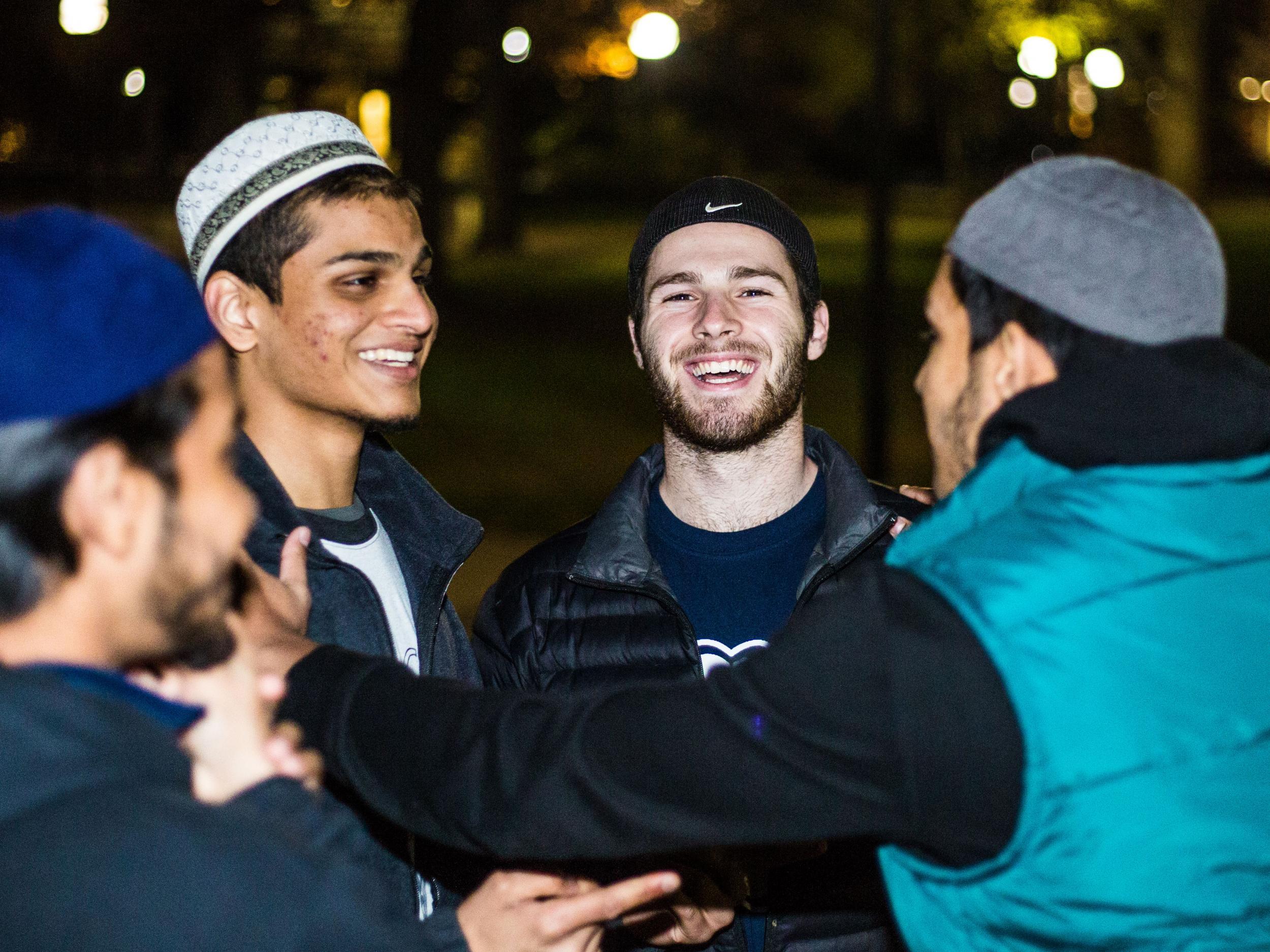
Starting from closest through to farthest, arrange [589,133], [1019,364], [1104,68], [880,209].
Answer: [1019,364] → [880,209] → [1104,68] → [589,133]

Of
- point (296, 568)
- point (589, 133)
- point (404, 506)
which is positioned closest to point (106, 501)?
point (296, 568)

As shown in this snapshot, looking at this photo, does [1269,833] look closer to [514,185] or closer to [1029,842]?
[1029,842]

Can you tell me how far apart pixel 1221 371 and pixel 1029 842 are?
2.55 feet

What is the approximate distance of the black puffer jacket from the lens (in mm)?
3256

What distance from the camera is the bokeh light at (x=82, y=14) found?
20188mm

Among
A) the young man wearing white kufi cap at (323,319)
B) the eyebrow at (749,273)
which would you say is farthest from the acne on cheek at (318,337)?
the eyebrow at (749,273)

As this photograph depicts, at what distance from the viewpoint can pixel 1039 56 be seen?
2561 centimetres

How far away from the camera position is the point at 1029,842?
200cm

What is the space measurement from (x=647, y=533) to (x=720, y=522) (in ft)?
0.68

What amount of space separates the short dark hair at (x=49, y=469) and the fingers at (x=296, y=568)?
1052 mm

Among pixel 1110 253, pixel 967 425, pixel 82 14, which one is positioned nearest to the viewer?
pixel 1110 253

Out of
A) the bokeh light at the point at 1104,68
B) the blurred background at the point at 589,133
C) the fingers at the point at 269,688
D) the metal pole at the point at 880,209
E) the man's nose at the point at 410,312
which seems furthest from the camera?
the bokeh light at the point at 1104,68

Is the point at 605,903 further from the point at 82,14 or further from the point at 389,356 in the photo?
the point at 82,14

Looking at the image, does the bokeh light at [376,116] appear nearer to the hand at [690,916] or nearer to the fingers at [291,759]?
the hand at [690,916]
